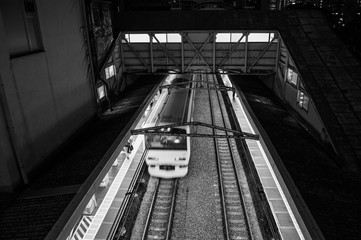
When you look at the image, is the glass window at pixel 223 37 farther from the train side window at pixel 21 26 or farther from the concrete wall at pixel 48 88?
the train side window at pixel 21 26

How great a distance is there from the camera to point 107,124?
12539mm

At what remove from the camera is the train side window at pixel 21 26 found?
26.6 feet

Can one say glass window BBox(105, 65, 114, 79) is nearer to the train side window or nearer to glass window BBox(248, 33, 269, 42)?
the train side window

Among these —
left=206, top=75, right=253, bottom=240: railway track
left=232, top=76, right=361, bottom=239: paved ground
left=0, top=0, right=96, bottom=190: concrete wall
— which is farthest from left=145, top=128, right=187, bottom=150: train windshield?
left=232, top=76, right=361, bottom=239: paved ground

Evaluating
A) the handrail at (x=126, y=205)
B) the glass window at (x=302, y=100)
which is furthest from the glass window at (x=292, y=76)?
the handrail at (x=126, y=205)

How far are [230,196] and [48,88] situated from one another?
7.38 m

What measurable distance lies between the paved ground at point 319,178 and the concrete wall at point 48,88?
7417 millimetres

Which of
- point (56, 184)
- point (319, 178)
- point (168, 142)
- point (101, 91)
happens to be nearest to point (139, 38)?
point (101, 91)

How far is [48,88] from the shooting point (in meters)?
9.74

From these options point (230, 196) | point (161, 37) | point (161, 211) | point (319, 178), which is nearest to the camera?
point (319, 178)

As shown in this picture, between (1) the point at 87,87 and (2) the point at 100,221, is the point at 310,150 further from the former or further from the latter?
(1) the point at 87,87

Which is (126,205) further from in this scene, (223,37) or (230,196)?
(223,37)

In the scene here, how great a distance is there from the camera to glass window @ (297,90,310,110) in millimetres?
13031

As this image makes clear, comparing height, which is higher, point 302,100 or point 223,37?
point 223,37
